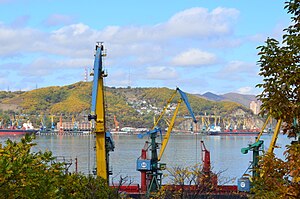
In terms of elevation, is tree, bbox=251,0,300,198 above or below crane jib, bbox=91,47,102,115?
below

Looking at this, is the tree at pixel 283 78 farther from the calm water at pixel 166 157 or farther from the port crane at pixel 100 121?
the port crane at pixel 100 121

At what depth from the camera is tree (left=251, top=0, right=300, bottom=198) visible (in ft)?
28.5

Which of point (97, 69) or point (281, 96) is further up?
point (97, 69)

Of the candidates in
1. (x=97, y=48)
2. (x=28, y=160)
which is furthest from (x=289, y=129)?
(x=97, y=48)

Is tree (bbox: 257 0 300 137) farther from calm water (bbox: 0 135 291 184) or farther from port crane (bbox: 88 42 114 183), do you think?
port crane (bbox: 88 42 114 183)

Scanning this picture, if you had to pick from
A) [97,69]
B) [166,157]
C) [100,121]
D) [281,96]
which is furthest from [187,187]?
[166,157]

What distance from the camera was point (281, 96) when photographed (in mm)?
8859

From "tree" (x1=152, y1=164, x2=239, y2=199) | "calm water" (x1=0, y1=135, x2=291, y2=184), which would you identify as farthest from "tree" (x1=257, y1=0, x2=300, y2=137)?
"calm water" (x1=0, y1=135, x2=291, y2=184)

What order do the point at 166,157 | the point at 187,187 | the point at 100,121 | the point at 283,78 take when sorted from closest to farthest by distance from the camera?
the point at 283,78, the point at 187,187, the point at 100,121, the point at 166,157

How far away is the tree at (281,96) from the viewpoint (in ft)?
28.5

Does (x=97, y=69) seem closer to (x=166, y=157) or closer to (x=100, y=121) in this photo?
(x=100, y=121)

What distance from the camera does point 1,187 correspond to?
9125mm

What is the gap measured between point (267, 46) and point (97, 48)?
20.7 meters

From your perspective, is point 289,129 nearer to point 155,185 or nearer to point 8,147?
point 8,147
